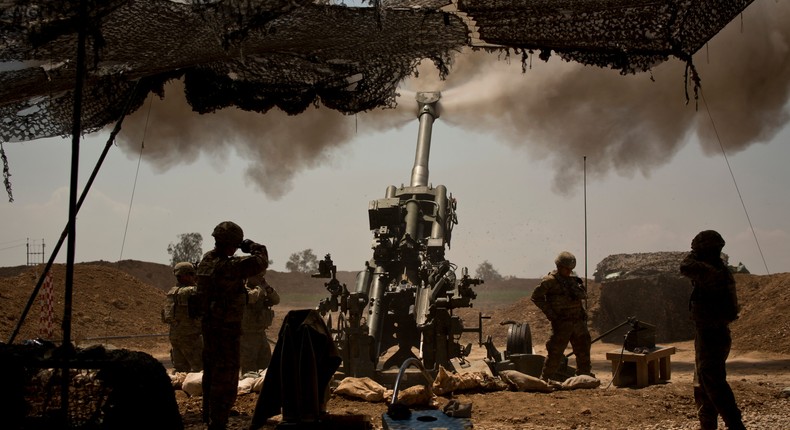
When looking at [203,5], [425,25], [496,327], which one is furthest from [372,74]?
[496,327]

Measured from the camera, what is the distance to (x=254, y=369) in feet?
34.9

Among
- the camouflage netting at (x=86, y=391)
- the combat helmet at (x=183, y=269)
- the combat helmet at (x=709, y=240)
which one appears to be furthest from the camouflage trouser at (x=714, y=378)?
the combat helmet at (x=183, y=269)

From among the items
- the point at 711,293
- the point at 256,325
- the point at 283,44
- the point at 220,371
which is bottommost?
the point at 220,371

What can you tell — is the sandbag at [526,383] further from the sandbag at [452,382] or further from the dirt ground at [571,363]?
the sandbag at [452,382]

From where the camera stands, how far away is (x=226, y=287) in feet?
21.0

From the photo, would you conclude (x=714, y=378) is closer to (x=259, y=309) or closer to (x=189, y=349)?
(x=259, y=309)

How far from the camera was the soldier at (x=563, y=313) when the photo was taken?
A: 9.72 meters

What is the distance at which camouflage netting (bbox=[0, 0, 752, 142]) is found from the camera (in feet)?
16.8

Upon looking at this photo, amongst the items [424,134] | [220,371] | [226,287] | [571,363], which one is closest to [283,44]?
[226,287]

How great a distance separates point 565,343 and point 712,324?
3.79m

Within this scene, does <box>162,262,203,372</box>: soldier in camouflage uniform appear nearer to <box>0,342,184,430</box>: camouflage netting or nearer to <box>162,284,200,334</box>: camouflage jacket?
<box>162,284,200,334</box>: camouflage jacket

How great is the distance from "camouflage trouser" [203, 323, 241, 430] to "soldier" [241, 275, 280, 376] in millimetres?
3841

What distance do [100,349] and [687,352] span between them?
14.0 meters

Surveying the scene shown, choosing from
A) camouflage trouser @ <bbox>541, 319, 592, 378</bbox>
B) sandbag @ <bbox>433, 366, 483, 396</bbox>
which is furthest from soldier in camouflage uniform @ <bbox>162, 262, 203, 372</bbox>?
camouflage trouser @ <bbox>541, 319, 592, 378</bbox>
